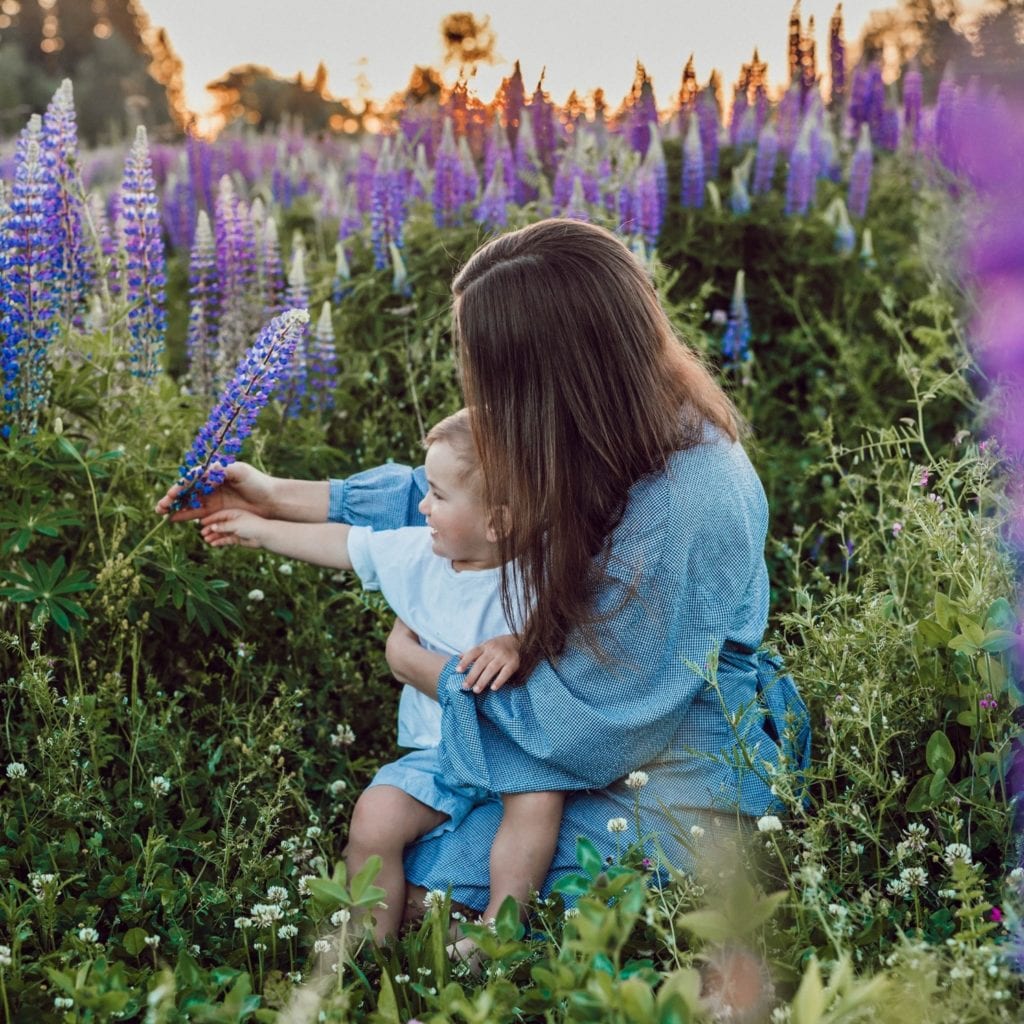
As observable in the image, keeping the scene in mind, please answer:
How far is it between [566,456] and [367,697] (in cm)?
113

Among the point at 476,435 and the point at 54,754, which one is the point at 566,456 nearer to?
the point at 476,435

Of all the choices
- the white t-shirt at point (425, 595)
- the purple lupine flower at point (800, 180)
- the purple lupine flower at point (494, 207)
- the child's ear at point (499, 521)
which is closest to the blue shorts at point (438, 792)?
the white t-shirt at point (425, 595)

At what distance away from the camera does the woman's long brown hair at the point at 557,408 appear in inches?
88.3

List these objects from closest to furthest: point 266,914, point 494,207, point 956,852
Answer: point 956,852 < point 266,914 < point 494,207

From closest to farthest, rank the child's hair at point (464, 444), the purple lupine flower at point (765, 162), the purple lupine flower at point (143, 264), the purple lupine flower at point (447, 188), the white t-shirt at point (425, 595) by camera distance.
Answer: the child's hair at point (464, 444)
the white t-shirt at point (425, 595)
the purple lupine flower at point (143, 264)
the purple lupine flower at point (447, 188)
the purple lupine flower at point (765, 162)

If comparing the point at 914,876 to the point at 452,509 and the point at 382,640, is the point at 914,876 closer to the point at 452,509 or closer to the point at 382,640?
the point at 452,509

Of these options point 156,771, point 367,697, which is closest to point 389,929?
point 156,771

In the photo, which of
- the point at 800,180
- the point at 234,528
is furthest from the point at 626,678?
the point at 800,180

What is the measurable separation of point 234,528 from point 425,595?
432 mm

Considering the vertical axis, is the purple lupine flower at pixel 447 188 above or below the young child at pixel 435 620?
above

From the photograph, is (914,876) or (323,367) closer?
(914,876)

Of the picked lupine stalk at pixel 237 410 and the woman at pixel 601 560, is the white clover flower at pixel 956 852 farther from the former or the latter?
the picked lupine stalk at pixel 237 410

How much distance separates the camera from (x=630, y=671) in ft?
7.38

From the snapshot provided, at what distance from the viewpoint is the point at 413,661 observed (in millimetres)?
2486
